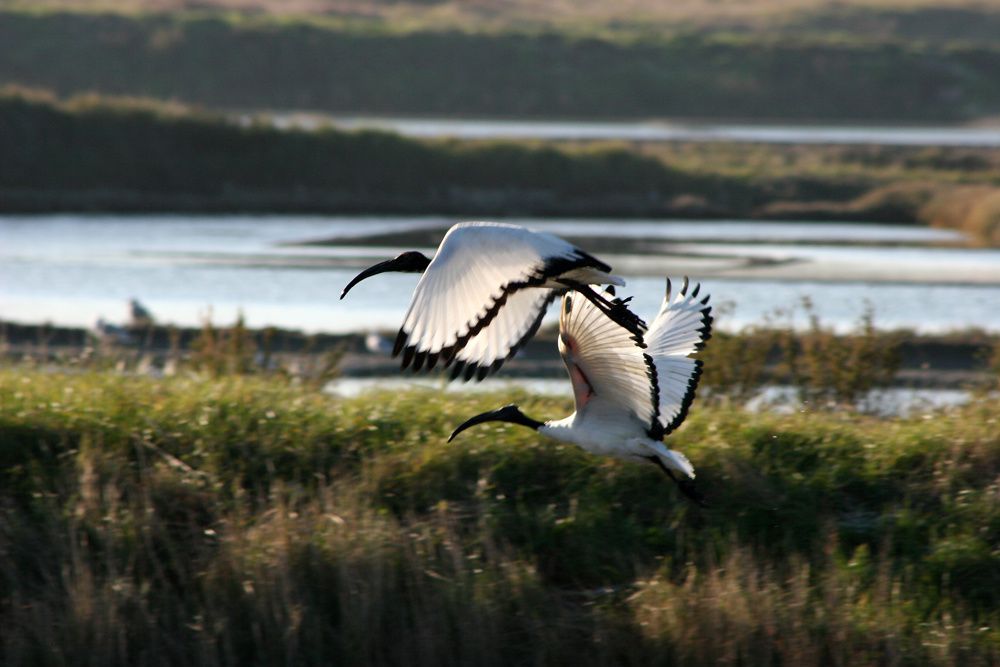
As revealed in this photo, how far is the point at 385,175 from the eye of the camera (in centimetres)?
3816

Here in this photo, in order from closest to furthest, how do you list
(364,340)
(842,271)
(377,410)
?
(377,410)
(364,340)
(842,271)

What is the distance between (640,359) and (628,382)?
167mm

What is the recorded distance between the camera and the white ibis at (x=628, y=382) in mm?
6430

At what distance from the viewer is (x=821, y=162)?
41031 mm

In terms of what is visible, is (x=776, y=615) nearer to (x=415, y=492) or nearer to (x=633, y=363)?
(x=633, y=363)

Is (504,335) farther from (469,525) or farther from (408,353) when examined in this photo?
(469,525)

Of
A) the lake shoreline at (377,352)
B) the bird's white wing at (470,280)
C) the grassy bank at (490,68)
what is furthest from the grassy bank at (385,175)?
the bird's white wing at (470,280)

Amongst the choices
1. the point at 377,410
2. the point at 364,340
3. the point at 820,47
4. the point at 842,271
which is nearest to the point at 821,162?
the point at 842,271

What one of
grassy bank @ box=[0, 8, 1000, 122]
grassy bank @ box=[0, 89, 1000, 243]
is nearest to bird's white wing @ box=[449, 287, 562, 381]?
grassy bank @ box=[0, 89, 1000, 243]

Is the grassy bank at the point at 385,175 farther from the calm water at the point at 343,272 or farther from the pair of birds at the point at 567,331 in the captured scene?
the pair of birds at the point at 567,331

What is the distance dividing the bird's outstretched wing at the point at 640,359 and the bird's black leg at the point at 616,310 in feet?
0.25

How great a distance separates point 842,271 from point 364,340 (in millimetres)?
10328

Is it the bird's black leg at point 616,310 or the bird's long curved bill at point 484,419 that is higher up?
the bird's black leg at point 616,310

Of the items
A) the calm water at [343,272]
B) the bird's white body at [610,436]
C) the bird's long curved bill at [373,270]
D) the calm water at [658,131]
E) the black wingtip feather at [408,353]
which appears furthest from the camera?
the calm water at [658,131]
